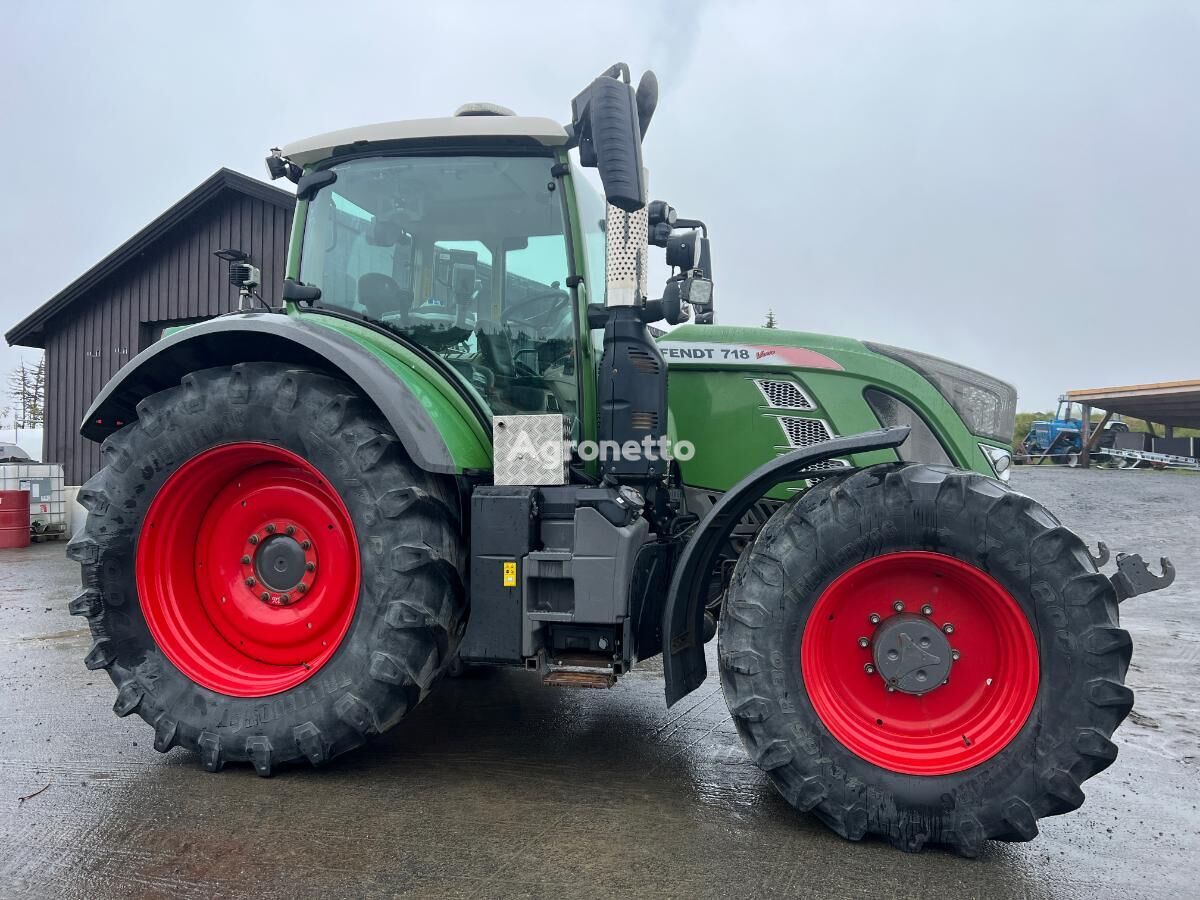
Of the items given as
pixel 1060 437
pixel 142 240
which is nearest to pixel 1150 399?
pixel 1060 437

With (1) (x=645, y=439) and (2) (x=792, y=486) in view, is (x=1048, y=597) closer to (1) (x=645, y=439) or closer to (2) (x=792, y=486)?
(2) (x=792, y=486)

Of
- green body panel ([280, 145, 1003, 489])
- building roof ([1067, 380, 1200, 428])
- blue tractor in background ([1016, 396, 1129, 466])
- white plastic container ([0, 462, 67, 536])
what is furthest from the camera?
blue tractor in background ([1016, 396, 1129, 466])

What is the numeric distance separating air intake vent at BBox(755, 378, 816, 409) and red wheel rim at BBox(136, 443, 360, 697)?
1.92 m

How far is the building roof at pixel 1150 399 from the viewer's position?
1856cm

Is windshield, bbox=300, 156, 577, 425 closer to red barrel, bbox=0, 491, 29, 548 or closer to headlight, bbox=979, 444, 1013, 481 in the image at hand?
headlight, bbox=979, 444, 1013, 481

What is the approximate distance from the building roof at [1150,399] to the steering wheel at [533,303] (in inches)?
A: 770

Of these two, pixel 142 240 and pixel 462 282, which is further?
pixel 142 240

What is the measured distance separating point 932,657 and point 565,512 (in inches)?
56.9

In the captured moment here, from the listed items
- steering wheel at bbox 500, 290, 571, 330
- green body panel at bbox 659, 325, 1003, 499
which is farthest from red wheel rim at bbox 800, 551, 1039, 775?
steering wheel at bbox 500, 290, 571, 330

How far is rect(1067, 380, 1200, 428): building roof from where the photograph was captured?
18.6 m

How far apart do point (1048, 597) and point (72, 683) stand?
5109mm

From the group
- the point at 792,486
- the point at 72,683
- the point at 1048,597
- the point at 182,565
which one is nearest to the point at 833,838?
the point at 1048,597

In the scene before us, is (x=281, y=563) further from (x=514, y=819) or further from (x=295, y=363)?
(x=514, y=819)

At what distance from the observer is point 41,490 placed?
1274 centimetres
